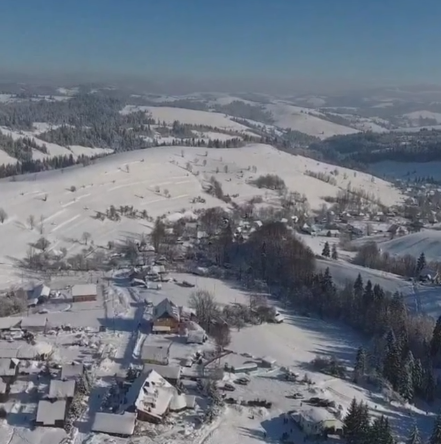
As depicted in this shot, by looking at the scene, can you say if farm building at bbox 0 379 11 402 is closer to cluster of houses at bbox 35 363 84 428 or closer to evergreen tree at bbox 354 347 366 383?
cluster of houses at bbox 35 363 84 428

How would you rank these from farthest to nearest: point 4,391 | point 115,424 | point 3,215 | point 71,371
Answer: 1. point 3,215
2. point 71,371
3. point 4,391
4. point 115,424

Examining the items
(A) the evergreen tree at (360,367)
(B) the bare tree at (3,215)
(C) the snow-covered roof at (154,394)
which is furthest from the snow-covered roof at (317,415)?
(B) the bare tree at (3,215)

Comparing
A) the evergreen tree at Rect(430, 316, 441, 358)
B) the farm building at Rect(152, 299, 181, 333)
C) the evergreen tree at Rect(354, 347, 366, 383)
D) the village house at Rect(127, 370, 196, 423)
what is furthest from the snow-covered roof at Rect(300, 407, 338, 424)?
the evergreen tree at Rect(430, 316, 441, 358)

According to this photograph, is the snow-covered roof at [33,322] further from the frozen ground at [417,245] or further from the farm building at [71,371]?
the frozen ground at [417,245]

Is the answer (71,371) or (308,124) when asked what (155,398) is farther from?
(308,124)

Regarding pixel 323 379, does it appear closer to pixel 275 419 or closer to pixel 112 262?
pixel 275 419

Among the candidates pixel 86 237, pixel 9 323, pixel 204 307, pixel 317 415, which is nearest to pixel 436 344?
pixel 317 415

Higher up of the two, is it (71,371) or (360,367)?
(71,371)
